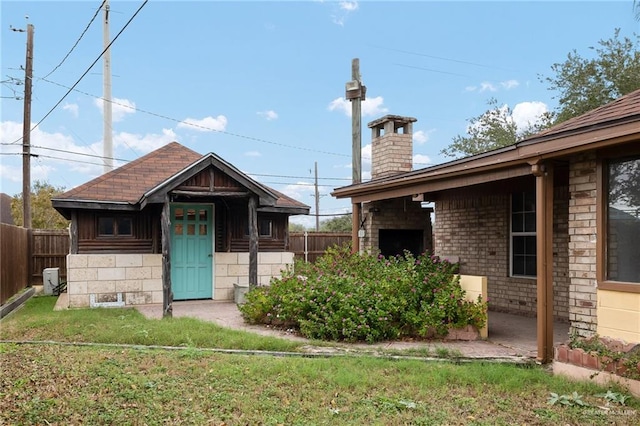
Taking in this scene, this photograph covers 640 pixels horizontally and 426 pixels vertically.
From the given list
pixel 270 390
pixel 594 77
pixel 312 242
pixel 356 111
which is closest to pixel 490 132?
pixel 594 77

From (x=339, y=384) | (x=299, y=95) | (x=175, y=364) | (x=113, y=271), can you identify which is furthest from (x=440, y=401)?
(x=299, y=95)

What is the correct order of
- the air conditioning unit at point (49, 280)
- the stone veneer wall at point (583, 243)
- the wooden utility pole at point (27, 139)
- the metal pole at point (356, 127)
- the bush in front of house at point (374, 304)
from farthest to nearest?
the wooden utility pole at point (27, 139)
the metal pole at point (356, 127)
the air conditioning unit at point (49, 280)
the bush in front of house at point (374, 304)
the stone veneer wall at point (583, 243)

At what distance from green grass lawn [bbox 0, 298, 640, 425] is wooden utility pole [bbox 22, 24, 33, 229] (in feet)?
38.3

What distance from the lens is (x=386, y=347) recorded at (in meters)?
6.86

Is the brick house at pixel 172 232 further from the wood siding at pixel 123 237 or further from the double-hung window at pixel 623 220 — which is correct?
the double-hung window at pixel 623 220

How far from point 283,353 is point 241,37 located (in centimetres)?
1159

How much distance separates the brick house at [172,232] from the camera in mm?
10312

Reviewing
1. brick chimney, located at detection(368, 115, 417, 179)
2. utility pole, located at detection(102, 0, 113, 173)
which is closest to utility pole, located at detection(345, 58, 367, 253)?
brick chimney, located at detection(368, 115, 417, 179)

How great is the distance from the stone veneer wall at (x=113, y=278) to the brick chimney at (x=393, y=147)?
19.1ft

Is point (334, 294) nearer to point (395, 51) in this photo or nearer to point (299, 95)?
point (395, 51)

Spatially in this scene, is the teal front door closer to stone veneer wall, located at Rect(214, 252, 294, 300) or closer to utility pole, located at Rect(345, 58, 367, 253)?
stone veneer wall, located at Rect(214, 252, 294, 300)

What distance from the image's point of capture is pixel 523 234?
9766 millimetres

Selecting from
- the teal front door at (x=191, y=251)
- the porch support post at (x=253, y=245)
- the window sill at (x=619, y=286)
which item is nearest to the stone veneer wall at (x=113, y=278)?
the teal front door at (x=191, y=251)

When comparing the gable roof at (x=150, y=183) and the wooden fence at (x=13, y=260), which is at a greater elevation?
the gable roof at (x=150, y=183)
